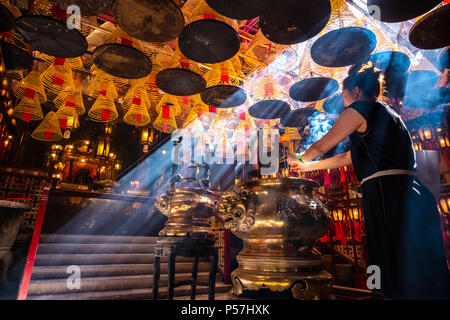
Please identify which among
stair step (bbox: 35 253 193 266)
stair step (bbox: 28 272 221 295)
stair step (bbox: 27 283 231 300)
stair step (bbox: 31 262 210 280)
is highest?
stair step (bbox: 35 253 193 266)

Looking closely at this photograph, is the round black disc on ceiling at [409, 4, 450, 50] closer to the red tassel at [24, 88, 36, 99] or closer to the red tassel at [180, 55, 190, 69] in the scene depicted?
the red tassel at [180, 55, 190, 69]

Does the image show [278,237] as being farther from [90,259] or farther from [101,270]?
[90,259]

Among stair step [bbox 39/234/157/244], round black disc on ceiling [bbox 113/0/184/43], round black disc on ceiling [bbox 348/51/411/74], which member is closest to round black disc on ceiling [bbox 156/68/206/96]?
round black disc on ceiling [bbox 113/0/184/43]

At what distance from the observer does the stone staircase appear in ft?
11.2

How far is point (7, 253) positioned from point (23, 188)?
409 centimetres

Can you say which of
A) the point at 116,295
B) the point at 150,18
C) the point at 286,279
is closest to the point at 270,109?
the point at 150,18

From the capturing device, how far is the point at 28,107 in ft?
13.1

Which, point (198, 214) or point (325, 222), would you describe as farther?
point (198, 214)

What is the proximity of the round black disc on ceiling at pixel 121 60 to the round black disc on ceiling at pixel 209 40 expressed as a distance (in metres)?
0.64

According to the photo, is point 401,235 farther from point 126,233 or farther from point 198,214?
point 126,233

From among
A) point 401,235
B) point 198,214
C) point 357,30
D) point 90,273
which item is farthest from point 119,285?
point 357,30

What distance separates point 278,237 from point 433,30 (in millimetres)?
3021

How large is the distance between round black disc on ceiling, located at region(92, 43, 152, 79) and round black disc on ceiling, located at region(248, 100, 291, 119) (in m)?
1.81
